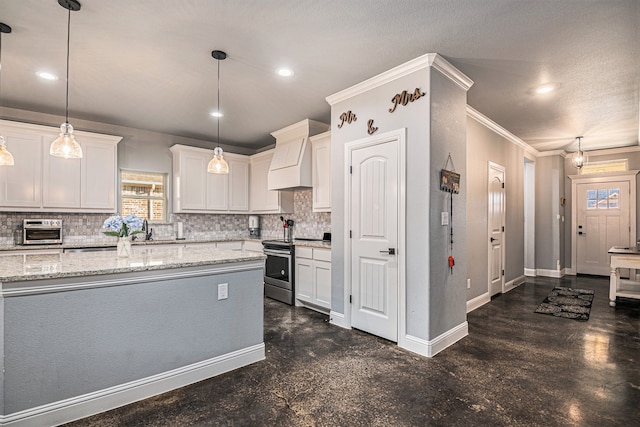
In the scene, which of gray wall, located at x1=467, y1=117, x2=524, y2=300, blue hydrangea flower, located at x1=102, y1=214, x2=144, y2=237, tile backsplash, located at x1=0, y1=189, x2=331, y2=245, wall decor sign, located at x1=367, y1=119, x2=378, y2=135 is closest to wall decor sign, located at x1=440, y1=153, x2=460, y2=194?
wall decor sign, located at x1=367, y1=119, x2=378, y2=135

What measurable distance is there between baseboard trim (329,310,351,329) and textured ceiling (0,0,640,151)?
2537mm

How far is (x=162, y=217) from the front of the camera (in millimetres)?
5586

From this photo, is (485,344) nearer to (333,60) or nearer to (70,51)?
(333,60)

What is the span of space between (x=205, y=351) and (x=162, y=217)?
364 centimetres

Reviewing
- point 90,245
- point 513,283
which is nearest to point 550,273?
point 513,283

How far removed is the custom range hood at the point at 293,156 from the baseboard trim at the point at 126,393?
2.56 m

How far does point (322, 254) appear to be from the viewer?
4.23m

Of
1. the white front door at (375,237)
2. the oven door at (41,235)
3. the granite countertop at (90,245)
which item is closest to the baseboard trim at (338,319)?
the white front door at (375,237)

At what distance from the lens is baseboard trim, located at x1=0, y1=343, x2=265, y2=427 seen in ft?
6.31

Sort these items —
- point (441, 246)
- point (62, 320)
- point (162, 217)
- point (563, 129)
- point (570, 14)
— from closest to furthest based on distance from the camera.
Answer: point (62, 320), point (570, 14), point (441, 246), point (563, 129), point (162, 217)

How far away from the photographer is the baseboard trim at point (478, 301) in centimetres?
430

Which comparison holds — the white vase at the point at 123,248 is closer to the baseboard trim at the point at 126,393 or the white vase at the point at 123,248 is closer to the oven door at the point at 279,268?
the baseboard trim at the point at 126,393

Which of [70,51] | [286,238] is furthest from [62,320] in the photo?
[286,238]

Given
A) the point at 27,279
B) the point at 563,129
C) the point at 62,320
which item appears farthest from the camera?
the point at 563,129
